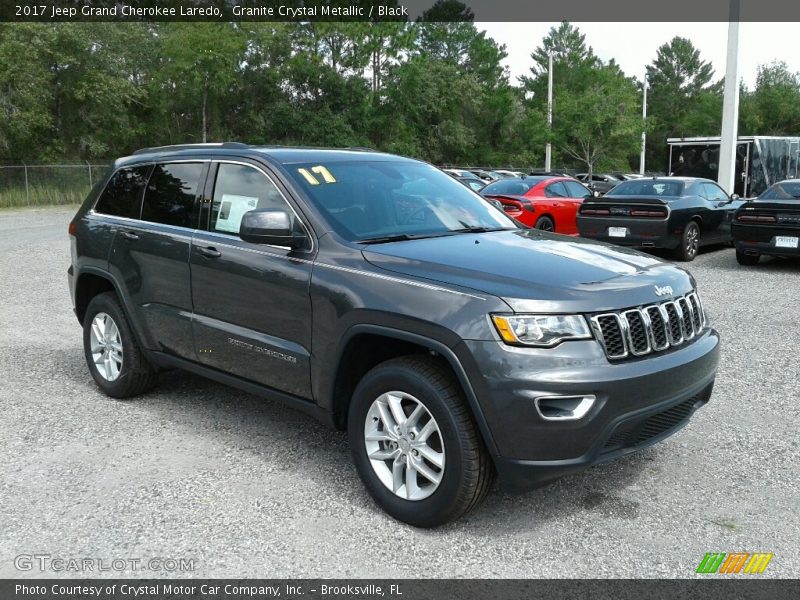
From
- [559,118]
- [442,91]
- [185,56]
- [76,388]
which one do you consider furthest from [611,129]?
[76,388]

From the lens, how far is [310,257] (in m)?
4.08

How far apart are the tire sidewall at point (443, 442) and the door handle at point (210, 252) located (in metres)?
1.37

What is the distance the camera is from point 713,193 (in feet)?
48.5

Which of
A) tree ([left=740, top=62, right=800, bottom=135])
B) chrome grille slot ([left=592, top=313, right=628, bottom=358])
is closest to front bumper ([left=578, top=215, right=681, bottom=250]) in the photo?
→ chrome grille slot ([left=592, top=313, right=628, bottom=358])

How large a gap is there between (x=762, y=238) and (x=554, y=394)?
414 inches

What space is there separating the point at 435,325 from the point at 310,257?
95 cm

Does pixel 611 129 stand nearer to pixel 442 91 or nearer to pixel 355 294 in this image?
pixel 442 91

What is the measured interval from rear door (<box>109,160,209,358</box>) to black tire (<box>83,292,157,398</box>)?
0.69ft

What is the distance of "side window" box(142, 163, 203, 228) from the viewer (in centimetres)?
500

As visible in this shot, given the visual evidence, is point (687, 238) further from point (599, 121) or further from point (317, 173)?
point (599, 121)

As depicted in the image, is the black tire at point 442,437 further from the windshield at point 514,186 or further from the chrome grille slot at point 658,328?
the windshield at point 514,186

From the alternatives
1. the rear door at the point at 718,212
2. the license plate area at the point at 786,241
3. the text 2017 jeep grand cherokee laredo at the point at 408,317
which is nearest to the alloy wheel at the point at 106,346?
the text 2017 jeep grand cherokee laredo at the point at 408,317

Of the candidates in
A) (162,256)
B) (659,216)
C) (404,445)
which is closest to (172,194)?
(162,256)

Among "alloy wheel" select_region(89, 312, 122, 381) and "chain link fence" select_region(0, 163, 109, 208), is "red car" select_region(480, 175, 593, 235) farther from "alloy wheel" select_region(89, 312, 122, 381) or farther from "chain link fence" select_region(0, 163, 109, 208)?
"chain link fence" select_region(0, 163, 109, 208)
